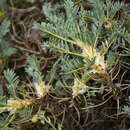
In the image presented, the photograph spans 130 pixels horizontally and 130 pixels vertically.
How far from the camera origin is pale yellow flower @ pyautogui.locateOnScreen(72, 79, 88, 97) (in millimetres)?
1135

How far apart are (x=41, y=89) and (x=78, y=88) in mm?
159

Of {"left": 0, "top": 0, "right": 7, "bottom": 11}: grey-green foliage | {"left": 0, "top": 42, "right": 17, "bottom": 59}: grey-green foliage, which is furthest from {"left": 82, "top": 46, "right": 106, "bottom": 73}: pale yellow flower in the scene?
{"left": 0, "top": 0, "right": 7, "bottom": 11}: grey-green foliage

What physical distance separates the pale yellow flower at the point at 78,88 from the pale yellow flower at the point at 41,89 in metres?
0.11

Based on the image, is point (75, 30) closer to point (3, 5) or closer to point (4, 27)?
point (4, 27)

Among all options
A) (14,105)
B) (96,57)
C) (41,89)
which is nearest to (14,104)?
(14,105)

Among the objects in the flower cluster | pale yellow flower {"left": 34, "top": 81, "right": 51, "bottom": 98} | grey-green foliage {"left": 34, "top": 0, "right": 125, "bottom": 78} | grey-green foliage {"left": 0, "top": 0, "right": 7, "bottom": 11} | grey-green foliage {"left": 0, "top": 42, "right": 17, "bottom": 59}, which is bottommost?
the flower cluster

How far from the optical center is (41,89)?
1196mm

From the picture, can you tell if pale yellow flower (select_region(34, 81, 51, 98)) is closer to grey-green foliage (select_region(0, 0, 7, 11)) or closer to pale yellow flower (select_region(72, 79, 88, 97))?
pale yellow flower (select_region(72, 79, 88, 97))

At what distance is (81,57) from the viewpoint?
1112mm

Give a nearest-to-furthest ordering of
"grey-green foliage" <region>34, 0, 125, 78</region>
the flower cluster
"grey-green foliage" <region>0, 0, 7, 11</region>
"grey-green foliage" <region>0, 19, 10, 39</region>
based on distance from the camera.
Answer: "grey-green foliage" <region>34, 0, 125, 78</region> → the flower cluster → "grey-green foliage" <region>0, 19, 10, 39</region> → "grey-green foliage" <region>0, 0, 7, 11</region>

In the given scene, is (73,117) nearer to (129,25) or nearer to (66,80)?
(66,80)

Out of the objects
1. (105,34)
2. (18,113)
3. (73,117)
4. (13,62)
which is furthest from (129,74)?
(13,62)

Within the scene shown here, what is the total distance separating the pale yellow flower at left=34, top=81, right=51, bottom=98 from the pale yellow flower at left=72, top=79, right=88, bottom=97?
0.11 metres

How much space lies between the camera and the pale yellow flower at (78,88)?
44.7 inches
